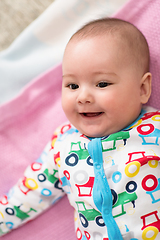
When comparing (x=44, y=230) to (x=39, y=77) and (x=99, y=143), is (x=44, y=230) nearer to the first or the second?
(x=99, y=143)

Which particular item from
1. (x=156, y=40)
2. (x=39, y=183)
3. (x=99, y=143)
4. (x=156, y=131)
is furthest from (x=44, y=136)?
(x=156, y=40)

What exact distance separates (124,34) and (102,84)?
199 millimetres

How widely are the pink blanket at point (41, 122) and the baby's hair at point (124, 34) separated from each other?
0.58 feet

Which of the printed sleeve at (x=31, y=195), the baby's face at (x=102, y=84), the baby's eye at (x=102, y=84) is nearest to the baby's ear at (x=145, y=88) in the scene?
the baby's face at (x=102, y=84)

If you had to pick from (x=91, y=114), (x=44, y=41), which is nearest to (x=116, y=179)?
(x=91, y=114)

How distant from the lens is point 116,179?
942 mm

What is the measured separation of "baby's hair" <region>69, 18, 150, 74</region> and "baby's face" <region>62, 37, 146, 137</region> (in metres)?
0.03

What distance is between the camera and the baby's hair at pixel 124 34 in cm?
96

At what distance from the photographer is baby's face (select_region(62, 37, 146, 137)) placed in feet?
3.05

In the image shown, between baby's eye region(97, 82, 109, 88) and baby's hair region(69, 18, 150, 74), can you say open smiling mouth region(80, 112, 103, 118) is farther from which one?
baby's hair region(69, 18, 150, 74)

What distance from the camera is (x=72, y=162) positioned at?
102 centimetres

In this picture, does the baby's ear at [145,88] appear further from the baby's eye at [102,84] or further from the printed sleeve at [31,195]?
the printed sleeve at [31,195]

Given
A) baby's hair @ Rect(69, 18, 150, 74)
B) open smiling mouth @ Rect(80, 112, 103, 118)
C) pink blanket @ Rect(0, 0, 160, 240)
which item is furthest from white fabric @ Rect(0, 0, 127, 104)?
open smiling mouth @ Rect(80, 112, 103, 118)

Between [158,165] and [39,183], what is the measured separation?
1.64ft
